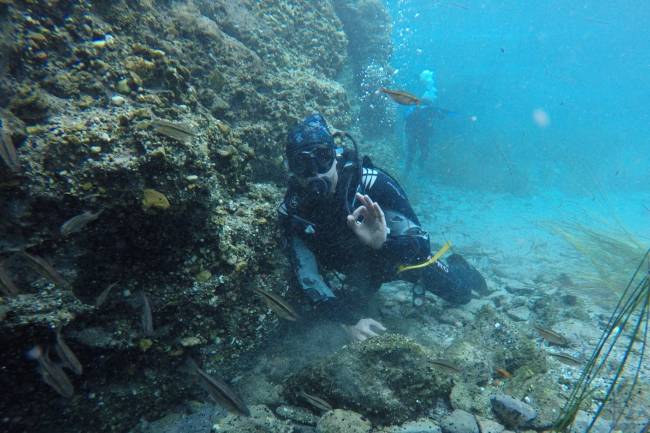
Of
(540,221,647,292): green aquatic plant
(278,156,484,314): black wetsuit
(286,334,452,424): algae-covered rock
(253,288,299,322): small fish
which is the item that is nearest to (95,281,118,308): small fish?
(253,288,299,322): small fish

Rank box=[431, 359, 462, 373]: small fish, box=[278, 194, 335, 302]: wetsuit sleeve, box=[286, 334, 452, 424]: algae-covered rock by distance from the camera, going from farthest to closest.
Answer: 1. box=[278, 194, 335, 302]: wetsuit sleeve
2. box=[431, 359, 462, 373]: small fish
3. box=[286, 334, 452, 424]: algae-covered rock

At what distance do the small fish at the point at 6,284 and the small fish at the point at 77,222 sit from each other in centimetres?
39

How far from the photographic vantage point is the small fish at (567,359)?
332 centimetres

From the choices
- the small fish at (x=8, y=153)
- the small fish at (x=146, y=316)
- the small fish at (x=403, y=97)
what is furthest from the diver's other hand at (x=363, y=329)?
the small fish at (x=8, y=153)

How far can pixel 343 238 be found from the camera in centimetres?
404

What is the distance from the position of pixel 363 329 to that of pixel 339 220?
4.95 ft

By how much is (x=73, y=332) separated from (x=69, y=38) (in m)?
2.80

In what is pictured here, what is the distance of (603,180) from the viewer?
28797 mm

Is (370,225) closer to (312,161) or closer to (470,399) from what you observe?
(312,161)

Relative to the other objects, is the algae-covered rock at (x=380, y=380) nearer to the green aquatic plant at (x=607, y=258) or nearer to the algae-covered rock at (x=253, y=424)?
the algae-covered rock at (x=253, y=424)

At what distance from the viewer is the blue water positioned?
27.2m

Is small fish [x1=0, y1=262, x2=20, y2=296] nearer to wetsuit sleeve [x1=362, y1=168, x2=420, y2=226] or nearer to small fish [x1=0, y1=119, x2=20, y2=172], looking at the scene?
small fish [x1=0, y1=119, x2=20, y2=172]

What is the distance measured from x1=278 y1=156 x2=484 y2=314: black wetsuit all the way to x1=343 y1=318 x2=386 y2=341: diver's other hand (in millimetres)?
567

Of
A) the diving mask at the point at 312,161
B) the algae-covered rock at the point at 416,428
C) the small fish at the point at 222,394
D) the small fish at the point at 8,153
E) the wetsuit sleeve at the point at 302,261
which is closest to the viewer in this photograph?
the small fish at the point at 222,394
